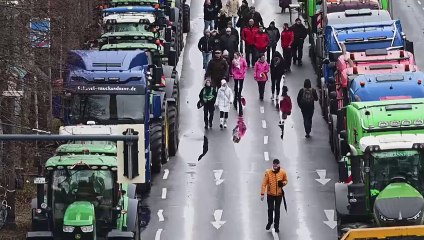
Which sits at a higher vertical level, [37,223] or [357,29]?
[357,29]

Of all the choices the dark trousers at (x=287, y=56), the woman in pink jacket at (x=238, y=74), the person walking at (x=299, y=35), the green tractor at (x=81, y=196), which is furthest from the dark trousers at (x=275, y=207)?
the person walking at (x=299, y=35)

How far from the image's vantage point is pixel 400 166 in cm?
3123

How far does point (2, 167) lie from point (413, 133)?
10051mm

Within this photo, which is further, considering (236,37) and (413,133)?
(236,37)

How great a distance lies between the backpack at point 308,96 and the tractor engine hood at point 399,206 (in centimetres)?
1399

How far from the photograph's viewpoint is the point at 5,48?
35469mm

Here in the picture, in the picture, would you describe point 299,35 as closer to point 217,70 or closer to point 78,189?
point 217,70

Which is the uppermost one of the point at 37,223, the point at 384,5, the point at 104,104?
the point at 384,5

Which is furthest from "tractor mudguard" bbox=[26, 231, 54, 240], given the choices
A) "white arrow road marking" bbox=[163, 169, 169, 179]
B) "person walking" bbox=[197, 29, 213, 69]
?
"person walking" bbox=[197, 29, 213, 69]

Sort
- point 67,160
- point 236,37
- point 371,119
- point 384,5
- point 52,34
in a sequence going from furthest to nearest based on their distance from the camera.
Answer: point 384,5
point 236,37
point 52,34
point 371,119
point 67,160

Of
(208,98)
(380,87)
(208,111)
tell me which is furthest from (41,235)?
(208,111)

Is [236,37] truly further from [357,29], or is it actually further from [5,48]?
[5,48]

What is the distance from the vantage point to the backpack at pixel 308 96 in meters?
44.8

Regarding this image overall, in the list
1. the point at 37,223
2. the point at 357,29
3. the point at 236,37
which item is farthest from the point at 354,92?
the point at 236,37
